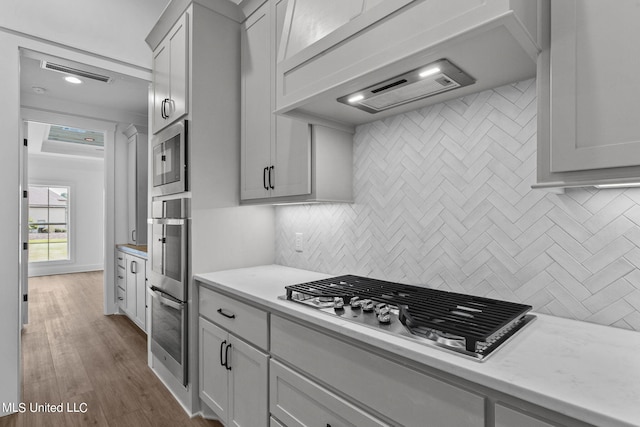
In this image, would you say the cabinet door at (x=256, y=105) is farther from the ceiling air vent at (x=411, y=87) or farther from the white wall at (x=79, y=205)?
the white wall at (x=79, y=205)

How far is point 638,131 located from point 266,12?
1.97m

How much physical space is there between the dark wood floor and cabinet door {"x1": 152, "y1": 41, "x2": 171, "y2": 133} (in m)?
2.00

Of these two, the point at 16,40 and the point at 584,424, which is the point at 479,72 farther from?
the point at 16,40

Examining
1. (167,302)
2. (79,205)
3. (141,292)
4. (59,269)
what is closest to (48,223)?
(79,205)

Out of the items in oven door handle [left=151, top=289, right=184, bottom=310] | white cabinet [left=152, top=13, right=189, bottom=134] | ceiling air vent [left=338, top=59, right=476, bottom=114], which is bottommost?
oven door handle [left=151, top=289, right=184, bottom=310]

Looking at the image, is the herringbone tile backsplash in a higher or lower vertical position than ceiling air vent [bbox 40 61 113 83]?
lower

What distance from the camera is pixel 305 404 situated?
1.33 metres

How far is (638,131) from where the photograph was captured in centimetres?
81

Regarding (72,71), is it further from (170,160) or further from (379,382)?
(379,382)

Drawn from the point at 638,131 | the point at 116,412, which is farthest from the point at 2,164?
the point at 638,131

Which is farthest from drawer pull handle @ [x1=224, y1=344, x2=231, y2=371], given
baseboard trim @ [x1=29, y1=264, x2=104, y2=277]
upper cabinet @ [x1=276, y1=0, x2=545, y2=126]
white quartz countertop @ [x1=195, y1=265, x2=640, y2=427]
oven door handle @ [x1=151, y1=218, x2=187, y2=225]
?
baseboard trim @ [x1=29, y1=264, x2=104, y2=277]

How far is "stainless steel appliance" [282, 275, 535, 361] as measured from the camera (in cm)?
94

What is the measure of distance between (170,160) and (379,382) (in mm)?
2019

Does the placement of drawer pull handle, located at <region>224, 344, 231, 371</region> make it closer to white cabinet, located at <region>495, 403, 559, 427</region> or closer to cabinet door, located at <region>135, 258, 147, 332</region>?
white cabinet, located at <region>495, 403, 559, 427</region>
